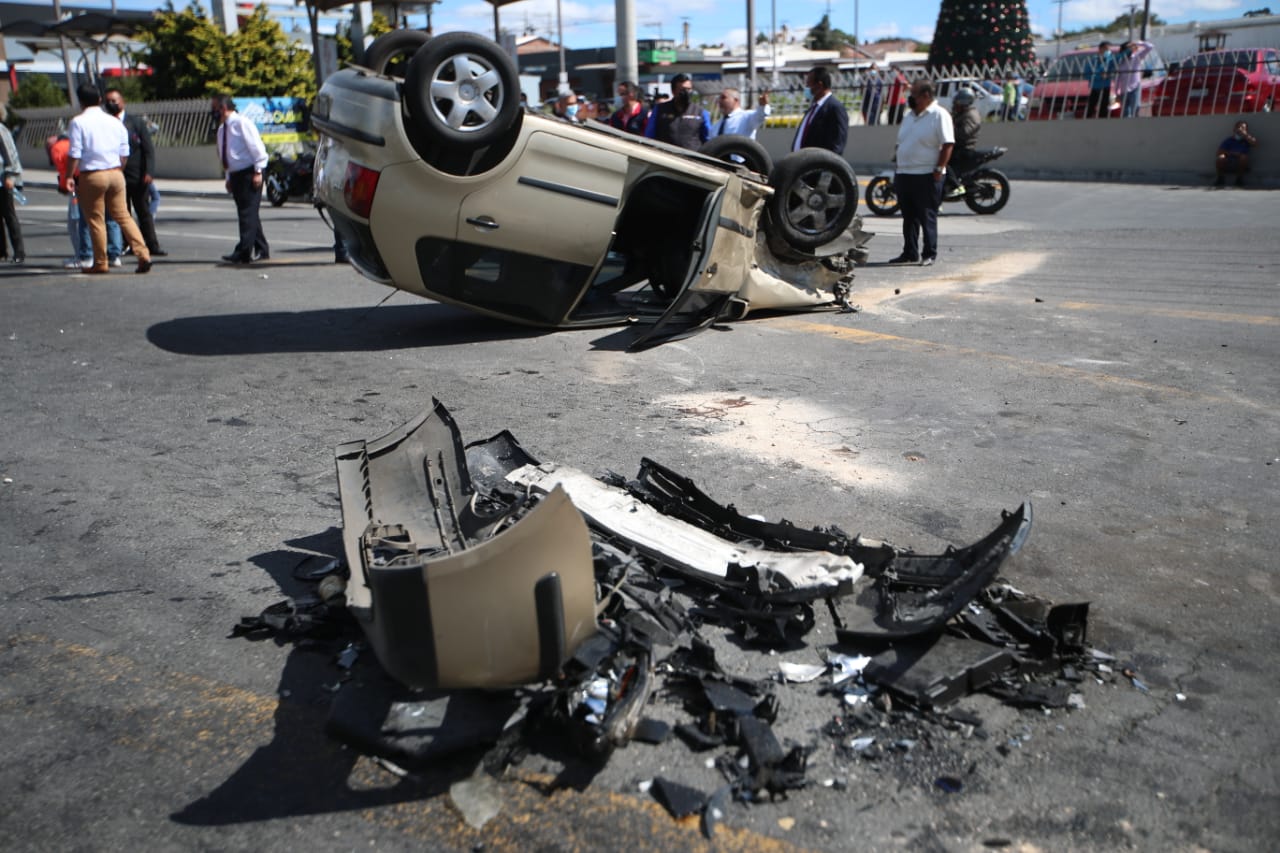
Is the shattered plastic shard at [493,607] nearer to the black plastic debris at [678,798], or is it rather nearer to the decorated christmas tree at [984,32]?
the black plastic debris at [678,798]

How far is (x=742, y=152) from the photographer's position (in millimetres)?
8992

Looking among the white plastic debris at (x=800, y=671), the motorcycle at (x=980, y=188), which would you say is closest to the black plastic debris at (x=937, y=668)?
the white plastic debris at (x=800, y=671)

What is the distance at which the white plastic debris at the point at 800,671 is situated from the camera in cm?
316

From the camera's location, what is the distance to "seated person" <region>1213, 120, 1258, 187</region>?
18312 mm

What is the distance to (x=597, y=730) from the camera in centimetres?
270

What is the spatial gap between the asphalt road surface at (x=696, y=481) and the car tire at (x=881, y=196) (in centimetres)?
602

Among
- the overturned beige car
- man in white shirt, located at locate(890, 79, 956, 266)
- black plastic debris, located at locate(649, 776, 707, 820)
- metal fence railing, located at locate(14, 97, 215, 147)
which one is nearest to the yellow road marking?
the overturned beige car

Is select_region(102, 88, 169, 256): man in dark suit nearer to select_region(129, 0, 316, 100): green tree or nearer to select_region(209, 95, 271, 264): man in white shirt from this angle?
select_region(209, 95, 271, 264): man in white shirt

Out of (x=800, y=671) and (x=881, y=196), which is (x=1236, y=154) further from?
(x=800, y=671)

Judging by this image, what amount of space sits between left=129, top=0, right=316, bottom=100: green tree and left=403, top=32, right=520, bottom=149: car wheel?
25015mm

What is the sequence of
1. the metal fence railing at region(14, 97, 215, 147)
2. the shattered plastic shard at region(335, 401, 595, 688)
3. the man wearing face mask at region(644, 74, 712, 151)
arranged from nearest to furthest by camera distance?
the shattered plastic shard at region(335, 401, 595, 688)
the man wearing face mask at region(644, 74, 712, 151)
the metal fence railing at region(14, 97, 215, 147)

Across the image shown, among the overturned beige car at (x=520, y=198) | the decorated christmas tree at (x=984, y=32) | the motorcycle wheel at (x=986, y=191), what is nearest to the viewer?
the overturned beige car at (x=520, y=198)

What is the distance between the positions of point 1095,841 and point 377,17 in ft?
119

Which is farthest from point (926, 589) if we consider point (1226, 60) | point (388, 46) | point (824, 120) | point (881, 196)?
point (1226, 60)
